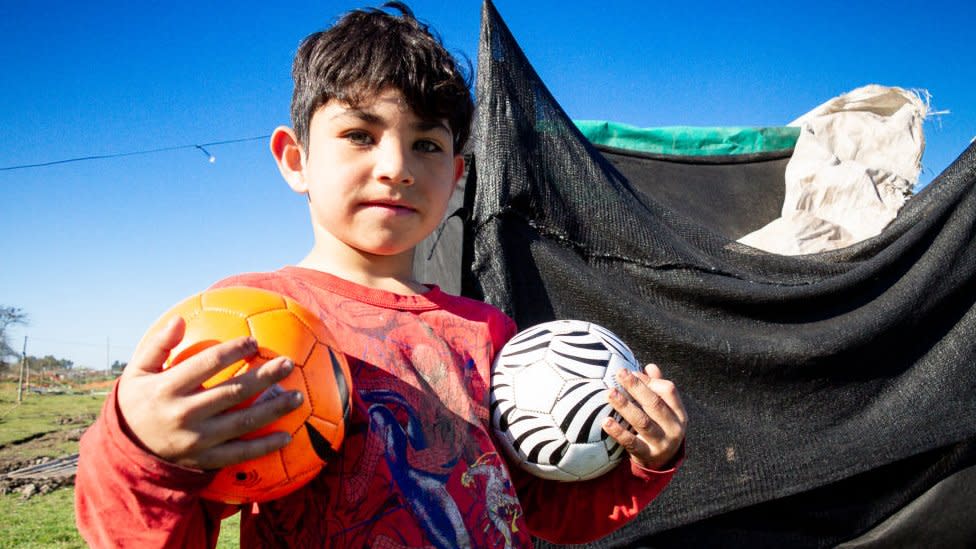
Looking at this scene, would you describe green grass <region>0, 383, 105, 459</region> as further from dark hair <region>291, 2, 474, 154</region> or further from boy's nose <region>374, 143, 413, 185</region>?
boy's nose <region>374, 143, 413, 185</region>

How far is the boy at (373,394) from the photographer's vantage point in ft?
2.88

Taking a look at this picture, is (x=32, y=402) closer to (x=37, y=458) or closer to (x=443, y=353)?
(x=37, y=458)

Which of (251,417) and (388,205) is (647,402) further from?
(251,417)

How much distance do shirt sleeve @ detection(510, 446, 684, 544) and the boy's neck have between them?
50cm

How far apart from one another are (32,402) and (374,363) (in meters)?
21.0

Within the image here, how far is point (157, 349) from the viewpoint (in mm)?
885

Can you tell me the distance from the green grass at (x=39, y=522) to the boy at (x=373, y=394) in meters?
4.38

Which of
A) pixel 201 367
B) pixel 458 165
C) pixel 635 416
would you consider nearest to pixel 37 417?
pixel 458 165

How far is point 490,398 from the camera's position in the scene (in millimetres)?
1471

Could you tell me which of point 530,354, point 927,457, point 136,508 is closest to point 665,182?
point 927,457

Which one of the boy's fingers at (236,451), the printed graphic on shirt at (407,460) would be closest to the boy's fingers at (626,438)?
the printed graphic on shirt at (407,460)

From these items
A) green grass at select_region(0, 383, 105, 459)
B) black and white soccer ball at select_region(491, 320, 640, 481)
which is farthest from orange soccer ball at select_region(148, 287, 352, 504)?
green grass at select_region(0, 383, 105, 459)

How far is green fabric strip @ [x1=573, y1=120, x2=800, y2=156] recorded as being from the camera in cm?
461

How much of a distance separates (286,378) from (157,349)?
8.1 inches
